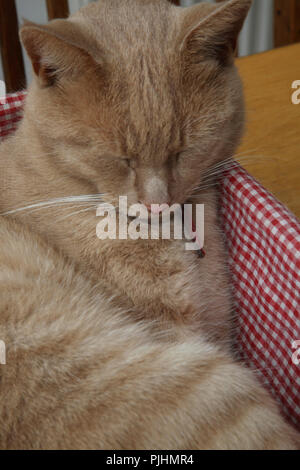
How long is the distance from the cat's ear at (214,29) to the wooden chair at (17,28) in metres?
1.11

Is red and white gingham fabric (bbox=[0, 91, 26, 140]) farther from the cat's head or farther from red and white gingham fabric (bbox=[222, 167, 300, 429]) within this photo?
red and white gingham fabric (bbox=[222, 167, 300, 429])

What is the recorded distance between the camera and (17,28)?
197 centimetres

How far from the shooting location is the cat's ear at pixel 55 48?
763 millimetres

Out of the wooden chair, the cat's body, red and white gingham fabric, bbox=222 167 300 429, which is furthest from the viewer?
the wooden chair

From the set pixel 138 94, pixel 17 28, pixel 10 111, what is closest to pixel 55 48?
pixel 138 94

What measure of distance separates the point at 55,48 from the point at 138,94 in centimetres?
14

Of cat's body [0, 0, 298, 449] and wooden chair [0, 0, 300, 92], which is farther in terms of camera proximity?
wooden chair [0, 0, 300, 92]

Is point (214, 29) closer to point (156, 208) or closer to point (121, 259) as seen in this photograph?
point (156, 208)

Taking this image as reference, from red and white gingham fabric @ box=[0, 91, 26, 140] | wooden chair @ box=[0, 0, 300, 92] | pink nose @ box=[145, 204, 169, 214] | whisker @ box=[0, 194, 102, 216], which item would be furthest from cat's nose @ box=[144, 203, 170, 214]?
wooden chair @ box=[0, 0, 300, 92]

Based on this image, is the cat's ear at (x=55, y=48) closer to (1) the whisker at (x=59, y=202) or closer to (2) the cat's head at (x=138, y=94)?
(2) the cat's head at (x=138, y=94)

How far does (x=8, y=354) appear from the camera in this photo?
76cm

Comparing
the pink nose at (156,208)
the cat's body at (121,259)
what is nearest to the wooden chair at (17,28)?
the cat's body at (121,259)

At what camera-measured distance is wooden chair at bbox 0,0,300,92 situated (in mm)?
1882
